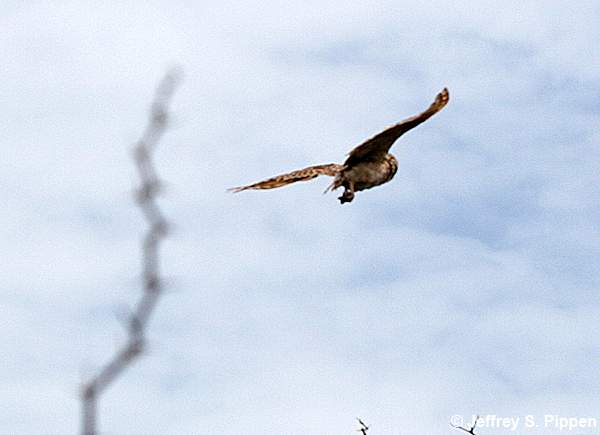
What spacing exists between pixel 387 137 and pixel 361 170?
66cm

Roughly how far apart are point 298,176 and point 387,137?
0.99 m

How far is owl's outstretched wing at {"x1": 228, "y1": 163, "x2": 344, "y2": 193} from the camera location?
10666 mm

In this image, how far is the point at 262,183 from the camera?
423 inches

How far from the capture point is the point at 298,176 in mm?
11359

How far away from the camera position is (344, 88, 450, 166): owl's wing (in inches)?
407

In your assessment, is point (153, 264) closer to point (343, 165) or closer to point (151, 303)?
point (151, 303)

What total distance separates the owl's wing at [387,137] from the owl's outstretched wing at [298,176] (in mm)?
246

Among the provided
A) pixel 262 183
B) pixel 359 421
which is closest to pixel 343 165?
pixel 262 183

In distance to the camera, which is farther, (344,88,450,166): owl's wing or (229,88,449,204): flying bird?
(229,88,449,204): flying bird

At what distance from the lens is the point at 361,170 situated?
11.7 m

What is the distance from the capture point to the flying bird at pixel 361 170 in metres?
11.2

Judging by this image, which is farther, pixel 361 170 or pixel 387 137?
pixel 361 170

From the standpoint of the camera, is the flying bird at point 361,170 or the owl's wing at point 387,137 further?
the flying bird at point 361,170

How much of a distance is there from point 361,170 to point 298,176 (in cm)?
76
